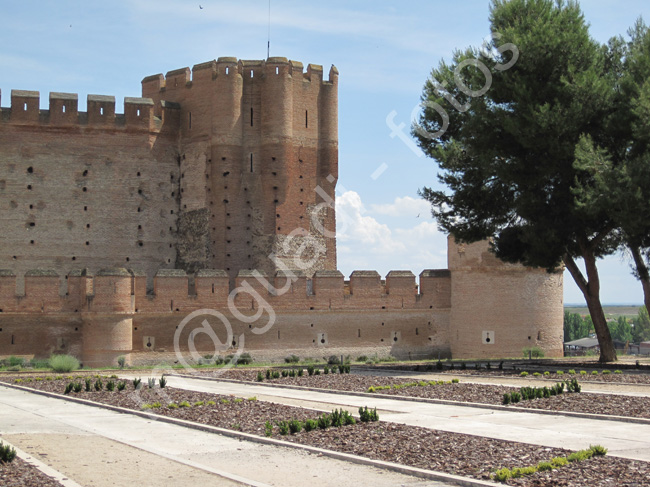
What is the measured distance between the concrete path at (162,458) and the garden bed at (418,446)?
20.7 inches

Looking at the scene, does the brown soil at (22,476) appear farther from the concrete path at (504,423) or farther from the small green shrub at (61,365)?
the small green shrub at (61,365)

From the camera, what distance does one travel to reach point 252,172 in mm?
33906

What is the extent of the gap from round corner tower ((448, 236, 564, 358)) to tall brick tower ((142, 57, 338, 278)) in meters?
6.93

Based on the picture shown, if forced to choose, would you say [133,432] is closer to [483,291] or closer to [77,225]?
[483,291]

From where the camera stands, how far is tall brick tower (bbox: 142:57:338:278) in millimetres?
33562

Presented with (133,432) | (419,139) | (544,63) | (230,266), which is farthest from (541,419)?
(230,266)

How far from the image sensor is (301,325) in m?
28.3

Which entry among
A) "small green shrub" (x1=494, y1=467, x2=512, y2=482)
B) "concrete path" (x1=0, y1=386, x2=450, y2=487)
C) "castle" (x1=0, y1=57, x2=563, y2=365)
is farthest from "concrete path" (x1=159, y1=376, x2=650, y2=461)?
"castle" (x1=0, y1=57, x2=563, y2=365)

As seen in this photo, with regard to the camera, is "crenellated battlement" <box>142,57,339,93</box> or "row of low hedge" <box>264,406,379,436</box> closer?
"row of low hedge" <box>264,406,379,436</box>

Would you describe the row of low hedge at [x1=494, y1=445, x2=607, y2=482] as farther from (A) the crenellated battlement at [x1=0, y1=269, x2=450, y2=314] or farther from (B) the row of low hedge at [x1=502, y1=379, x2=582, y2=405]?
(A) the crenellated battlement at [x1=0, y1=269, x2=450, y2=314]

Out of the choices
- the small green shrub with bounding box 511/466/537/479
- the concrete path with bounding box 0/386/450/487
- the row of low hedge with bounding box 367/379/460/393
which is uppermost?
the row of low hedge with bounding box 367/379/460/393

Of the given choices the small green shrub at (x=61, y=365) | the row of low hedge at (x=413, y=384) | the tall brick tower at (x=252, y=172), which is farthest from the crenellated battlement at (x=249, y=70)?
the row of low hedge at (x=413, y=384)

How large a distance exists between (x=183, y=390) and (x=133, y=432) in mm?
5140

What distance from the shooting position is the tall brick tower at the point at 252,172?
33.6m
